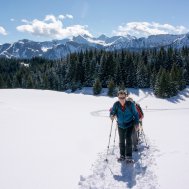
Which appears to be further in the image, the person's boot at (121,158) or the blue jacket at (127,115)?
the person's boot at (121,158)

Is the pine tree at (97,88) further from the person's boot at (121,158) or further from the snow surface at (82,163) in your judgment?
the person's boot at (121,158)

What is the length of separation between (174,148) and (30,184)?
5.70 metres

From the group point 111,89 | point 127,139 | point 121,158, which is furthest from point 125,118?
point 111,89

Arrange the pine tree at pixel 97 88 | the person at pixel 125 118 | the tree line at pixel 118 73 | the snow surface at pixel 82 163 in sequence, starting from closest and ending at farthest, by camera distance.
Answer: the snow surface at pixel 82 163
the person at pixel 125 118
the tree line at pixel 118 73
the pine tree at pixel 97 88

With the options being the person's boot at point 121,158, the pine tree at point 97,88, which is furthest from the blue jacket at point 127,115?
the pine tree at point 97,88

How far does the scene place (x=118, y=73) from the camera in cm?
9100

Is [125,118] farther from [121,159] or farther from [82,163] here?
[82,163]

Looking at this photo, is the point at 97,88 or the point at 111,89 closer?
the point at 111,89

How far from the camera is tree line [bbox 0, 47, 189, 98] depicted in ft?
266

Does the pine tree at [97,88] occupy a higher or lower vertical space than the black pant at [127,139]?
higher

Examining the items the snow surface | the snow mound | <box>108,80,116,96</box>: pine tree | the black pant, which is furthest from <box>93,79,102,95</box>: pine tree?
the black pant

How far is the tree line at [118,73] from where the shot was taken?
81.1m

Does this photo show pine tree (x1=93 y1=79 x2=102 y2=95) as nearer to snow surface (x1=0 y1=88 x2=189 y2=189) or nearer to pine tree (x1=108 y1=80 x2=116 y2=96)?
pine tree (x1=108 y1=80 x2=116 y2=96)

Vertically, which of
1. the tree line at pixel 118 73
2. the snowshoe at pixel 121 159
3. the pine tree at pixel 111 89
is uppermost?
the tree line at pixel 118 73
